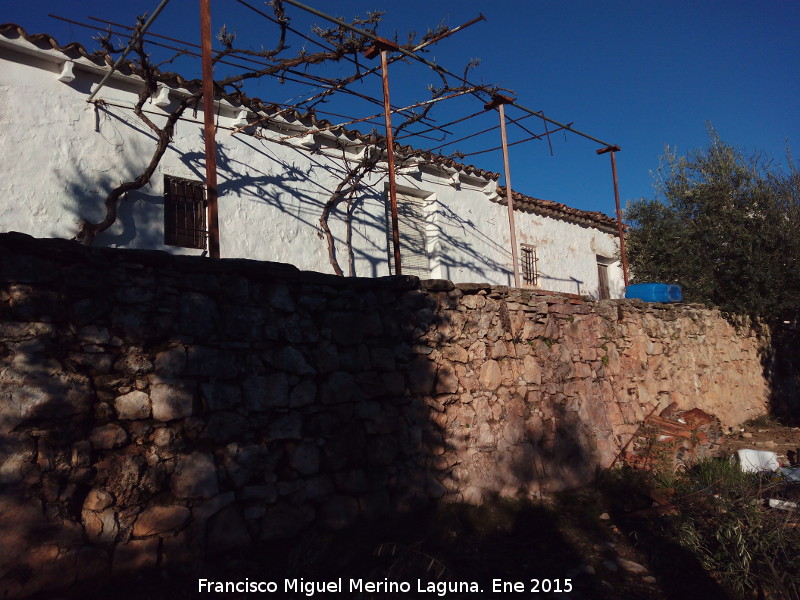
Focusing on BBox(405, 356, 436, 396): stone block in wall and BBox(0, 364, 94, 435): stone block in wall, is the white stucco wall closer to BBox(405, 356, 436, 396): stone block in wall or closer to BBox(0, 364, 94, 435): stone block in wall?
BBox(405, 356, 436, 396): stone block in wall

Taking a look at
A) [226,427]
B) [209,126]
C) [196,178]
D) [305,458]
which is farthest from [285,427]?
[196,178]

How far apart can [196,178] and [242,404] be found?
4.33 metres

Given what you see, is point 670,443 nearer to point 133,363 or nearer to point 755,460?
point 755,460

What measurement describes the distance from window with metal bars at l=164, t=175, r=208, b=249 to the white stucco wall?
0.38ft

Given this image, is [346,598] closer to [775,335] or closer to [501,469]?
[501,469]

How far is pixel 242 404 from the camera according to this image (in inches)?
139

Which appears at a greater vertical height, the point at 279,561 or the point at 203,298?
the point at 203,298

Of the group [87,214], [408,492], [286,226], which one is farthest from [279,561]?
[286,226]

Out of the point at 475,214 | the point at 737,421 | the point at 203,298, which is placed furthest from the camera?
the point at 475,214

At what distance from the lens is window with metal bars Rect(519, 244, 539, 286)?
35.9 ft

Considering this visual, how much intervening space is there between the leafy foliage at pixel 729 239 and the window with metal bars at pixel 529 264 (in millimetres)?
2425

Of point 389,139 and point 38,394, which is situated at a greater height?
point 389,139

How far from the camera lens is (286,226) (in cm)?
767

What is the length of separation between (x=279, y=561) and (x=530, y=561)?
1886mm
